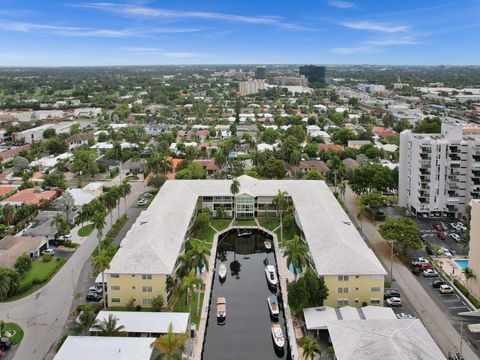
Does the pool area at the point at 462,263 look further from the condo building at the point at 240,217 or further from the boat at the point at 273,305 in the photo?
the boat at the point at 273,305

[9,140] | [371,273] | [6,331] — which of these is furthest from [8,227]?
[9,140]

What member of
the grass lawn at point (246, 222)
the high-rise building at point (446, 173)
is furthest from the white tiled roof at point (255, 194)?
the high-rise building at point (446, 173)

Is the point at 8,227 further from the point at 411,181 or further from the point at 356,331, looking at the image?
the point at 411,181

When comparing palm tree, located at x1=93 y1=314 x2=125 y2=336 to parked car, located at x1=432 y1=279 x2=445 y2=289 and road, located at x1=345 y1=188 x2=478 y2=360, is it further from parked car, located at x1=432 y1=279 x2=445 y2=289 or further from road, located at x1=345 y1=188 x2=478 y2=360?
parked car, located at x1=432 y1=279 x2=445 y2=289

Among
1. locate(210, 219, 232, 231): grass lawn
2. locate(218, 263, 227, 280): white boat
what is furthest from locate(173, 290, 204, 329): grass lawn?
locate(210, 219, 232, 231): grass lawn

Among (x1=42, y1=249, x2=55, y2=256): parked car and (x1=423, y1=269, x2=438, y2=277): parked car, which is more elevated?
(x1=42, y1=249, x2=55, y2=256): parked car
